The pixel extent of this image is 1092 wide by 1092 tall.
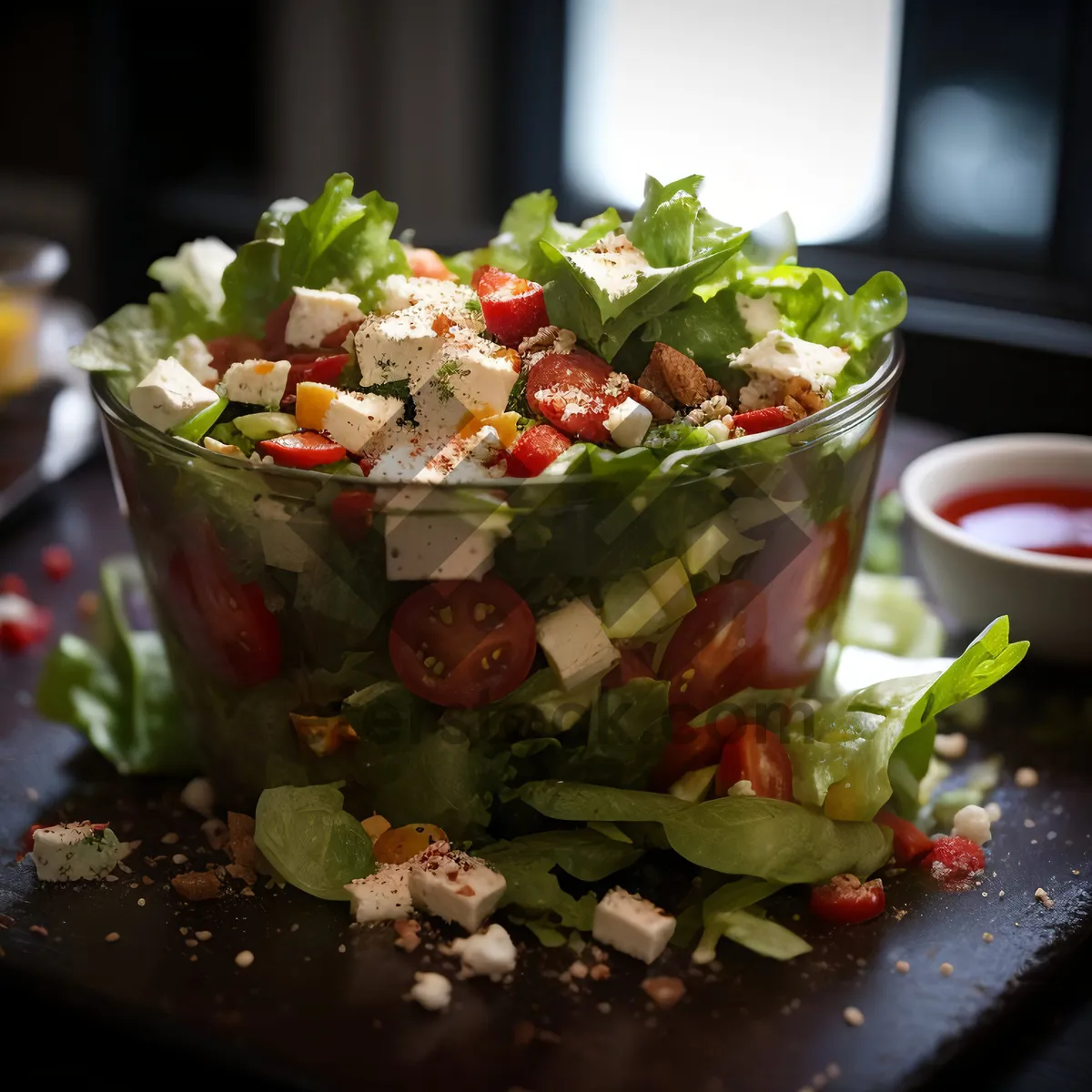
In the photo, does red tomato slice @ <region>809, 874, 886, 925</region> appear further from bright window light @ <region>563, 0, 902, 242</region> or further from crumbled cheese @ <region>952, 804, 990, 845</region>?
bright window light @ <region>563, 0, 902, 242</region>

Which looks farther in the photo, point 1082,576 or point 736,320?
point 1082,576

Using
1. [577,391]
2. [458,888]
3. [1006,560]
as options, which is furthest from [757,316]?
[458,888]

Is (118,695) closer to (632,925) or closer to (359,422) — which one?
(359,422)

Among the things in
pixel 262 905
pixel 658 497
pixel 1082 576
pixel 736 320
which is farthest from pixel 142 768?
pixel 1082 576

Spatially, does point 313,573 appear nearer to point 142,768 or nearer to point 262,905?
point 262,905

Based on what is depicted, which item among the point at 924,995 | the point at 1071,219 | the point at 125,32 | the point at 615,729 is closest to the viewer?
the point at 924,995

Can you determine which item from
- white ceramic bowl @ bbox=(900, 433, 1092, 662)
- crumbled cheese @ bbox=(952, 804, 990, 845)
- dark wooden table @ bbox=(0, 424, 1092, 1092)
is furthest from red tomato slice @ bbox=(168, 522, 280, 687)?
white ceramic bowl @ bbox=(900, 433, 1092, 662)
